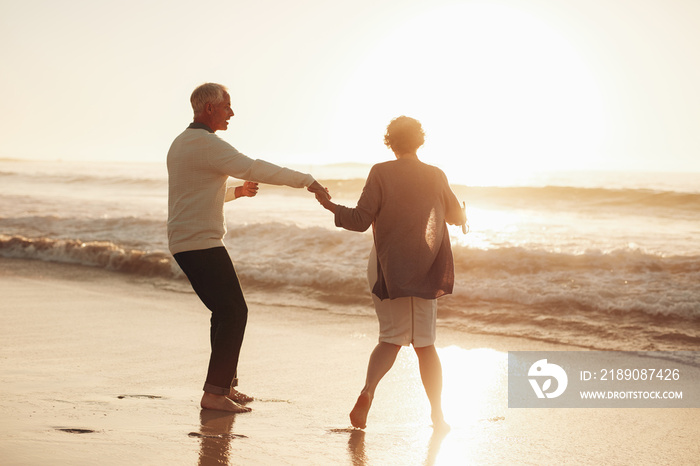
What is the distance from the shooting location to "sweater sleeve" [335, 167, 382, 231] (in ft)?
12.7

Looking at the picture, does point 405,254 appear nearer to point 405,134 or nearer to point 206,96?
point 405,134

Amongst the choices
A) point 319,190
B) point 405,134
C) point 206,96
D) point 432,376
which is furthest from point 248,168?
point 432,376

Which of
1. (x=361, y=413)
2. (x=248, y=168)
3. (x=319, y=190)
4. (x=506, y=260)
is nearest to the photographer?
(x=361, y=413)

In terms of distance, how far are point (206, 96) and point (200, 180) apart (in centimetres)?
48

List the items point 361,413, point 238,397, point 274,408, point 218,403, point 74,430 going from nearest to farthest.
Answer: point 74,430 → point 361,413 → point 218,403 → point 274,408 → point 238,397

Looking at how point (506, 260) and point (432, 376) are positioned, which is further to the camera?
point (506, 260)

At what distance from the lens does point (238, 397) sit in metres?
4.50

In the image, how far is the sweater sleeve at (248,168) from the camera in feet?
13.0

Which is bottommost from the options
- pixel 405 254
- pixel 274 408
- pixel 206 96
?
pixel 274 408

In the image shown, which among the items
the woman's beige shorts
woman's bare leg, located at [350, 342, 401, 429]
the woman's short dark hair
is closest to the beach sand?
woman's bare leg, located at [350, 342, 401, 429]

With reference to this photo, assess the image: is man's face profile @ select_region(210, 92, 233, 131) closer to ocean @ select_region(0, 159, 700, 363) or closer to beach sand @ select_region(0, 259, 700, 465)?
beach sand @ select_region(0, 259, 700, 465)

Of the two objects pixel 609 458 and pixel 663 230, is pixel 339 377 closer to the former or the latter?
pixel 609 458

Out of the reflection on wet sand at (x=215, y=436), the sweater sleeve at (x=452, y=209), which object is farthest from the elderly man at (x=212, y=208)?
the sweater sleeve at (x=452, y=209)

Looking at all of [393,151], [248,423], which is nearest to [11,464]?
[248,423]
